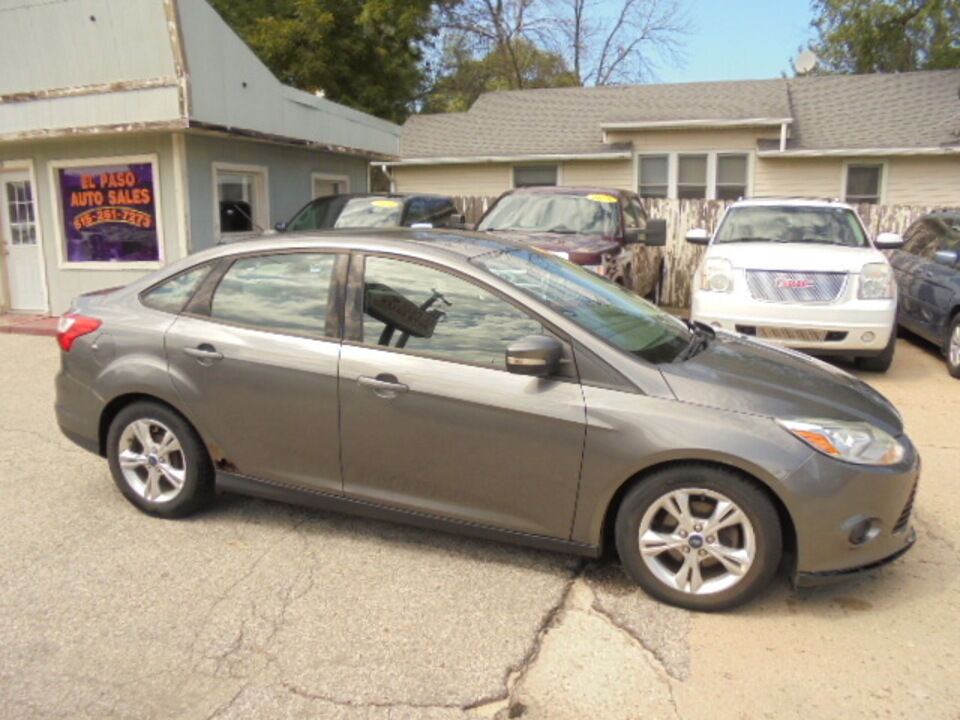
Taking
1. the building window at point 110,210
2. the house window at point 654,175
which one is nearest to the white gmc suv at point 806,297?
the building window at point 110,210

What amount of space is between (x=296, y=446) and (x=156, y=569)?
868 millimetres

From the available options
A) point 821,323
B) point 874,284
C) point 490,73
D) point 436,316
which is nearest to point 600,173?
point 874,284

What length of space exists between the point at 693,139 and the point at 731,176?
117cm

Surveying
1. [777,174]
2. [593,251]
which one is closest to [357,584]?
[593,251]

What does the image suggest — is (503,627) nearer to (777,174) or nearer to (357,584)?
(357,584)

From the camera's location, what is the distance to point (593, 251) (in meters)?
7.98

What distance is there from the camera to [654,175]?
17609 mm

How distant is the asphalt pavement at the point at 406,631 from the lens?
2.74 m

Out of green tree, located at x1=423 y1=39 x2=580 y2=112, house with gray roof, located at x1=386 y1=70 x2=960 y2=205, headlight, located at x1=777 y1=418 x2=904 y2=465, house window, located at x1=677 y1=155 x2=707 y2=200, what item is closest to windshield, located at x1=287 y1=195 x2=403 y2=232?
house with gray roof, located at x1=386 y1=70 x2=960 y2=205

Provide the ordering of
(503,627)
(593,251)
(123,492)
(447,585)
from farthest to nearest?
(593,251) → (123,492) → (447,585) → (503,627)

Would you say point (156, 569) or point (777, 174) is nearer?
point (156, 569)

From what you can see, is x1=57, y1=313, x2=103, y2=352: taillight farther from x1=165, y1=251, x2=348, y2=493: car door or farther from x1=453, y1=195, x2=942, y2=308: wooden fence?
x1=453, y1=195, x2=942, y2=308: wooden fence

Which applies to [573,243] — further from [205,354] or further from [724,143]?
[724,143]

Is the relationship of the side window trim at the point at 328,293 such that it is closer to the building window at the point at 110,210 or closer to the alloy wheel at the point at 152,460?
the alloy wheel at the point at 152,460
